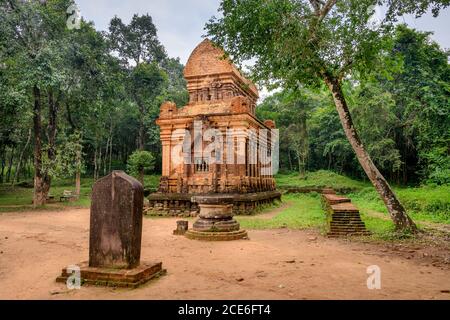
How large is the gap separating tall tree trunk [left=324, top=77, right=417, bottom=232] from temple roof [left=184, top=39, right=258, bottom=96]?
10.2 m

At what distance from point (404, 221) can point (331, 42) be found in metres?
5.62

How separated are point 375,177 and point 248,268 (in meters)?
5.76

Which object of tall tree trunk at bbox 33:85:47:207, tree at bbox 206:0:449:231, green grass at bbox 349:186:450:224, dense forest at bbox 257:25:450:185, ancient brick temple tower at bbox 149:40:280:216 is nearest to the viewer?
tree at bbox 206:0:449:231

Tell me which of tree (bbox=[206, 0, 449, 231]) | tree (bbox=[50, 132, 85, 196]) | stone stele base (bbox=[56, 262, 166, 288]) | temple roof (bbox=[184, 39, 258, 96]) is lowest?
stone stele base (bbox=[56, 262, 166, 288])

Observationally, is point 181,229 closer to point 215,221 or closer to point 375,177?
point 215,221

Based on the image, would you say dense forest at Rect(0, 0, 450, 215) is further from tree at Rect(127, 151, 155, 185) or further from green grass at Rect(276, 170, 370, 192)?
tree at Rect(127, 151, 155, 185)

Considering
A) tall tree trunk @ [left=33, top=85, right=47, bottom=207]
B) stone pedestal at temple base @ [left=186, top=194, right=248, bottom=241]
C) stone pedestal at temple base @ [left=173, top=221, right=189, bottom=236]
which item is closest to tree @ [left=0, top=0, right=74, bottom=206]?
tall tree trunk @ [left=33, top=85, right=47, bottom=207]

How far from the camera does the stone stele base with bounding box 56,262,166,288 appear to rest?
16.0 feet

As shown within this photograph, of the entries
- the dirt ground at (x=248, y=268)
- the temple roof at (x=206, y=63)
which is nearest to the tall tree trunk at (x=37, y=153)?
the temple roof at (x=206, y=63)

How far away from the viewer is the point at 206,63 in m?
20.3

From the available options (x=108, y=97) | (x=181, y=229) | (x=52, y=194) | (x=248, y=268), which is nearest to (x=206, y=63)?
(x=108, y=97)
